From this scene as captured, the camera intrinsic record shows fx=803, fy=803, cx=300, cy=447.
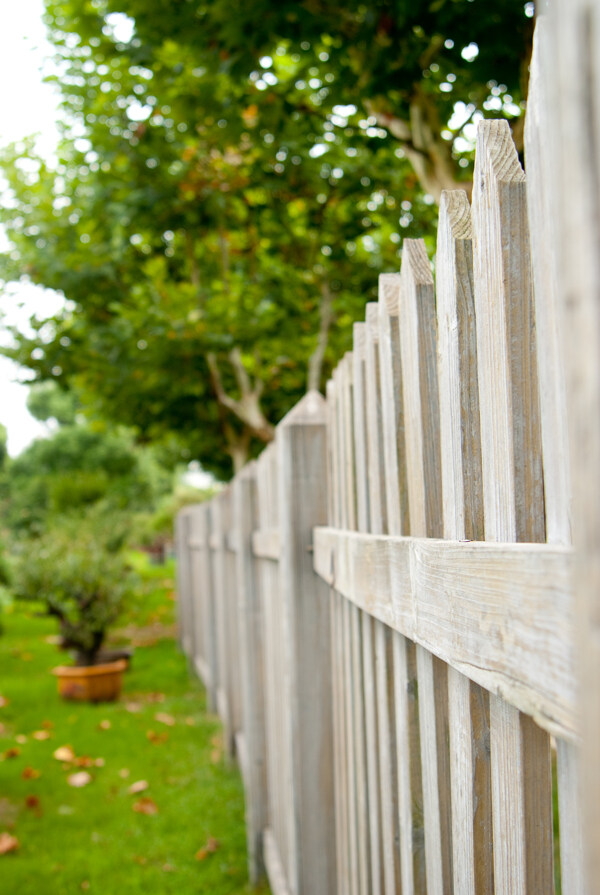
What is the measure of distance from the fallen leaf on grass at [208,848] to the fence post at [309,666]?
5.32 feet

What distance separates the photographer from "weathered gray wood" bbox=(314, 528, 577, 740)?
0.65 metres

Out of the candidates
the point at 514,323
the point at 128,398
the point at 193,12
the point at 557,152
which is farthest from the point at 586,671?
the point at 128,398

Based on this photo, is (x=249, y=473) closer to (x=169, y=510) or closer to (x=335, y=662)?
(x=335, y=662)

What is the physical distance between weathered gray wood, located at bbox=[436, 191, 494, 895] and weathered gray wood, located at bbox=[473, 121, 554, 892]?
0.09 metres

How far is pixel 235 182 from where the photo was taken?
268 inches

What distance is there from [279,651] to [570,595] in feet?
8.13

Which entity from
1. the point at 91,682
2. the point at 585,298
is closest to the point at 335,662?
the point at 585,298

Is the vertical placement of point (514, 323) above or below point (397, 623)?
above

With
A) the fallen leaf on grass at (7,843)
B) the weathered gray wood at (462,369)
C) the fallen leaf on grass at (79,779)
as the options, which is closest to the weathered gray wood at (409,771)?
the weathered gray wood at (462,369)

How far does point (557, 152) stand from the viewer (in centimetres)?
48

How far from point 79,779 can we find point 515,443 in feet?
15.8

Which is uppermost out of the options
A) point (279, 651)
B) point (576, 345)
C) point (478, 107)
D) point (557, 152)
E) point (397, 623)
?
point (478, 107)

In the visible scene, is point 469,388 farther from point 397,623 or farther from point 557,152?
point 557,152

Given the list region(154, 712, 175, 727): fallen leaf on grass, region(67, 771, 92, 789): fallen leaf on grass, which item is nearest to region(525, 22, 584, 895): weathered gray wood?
region(67, 771, 92, 789): fallen leaf on grass
